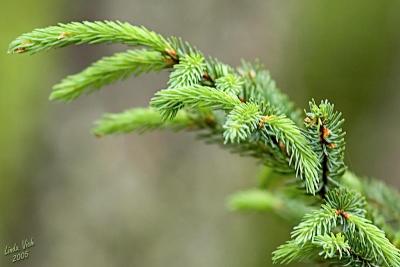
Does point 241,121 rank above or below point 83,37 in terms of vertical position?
below

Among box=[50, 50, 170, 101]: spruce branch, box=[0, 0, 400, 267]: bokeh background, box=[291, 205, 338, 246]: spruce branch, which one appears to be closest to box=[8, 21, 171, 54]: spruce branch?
box=[50, 50, 170, 101]: spruce branch

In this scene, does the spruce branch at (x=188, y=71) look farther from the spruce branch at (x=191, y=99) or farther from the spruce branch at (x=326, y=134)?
the spruce branch at (x=326, y=134)

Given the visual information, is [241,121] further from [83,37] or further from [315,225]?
[83,37]

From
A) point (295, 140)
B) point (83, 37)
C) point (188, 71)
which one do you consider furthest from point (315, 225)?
point (83, 37)

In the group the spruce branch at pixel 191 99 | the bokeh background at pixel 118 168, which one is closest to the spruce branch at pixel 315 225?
the spruce branch at pixel 191 99

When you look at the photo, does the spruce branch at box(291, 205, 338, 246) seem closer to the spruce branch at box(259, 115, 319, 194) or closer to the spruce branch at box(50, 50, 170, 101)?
the spruce branch at box(259, 115, 319, 194)

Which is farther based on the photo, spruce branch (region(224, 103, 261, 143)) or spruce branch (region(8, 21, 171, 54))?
spruce branch (region(8, 21, 171, 54))

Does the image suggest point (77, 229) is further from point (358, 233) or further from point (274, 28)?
point (358, 233)
